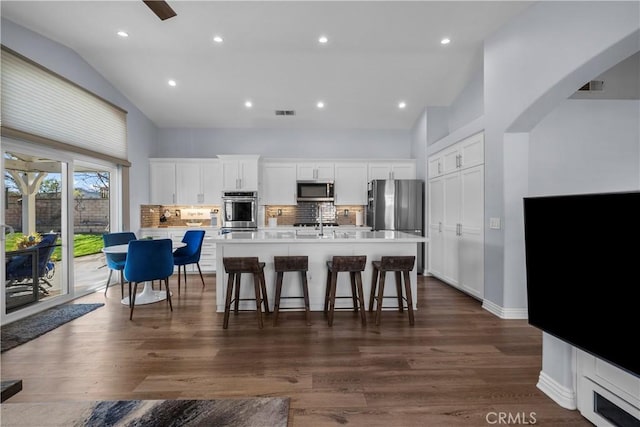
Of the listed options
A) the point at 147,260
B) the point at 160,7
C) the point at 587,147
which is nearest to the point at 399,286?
the point at 587,147

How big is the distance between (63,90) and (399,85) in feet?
16.1

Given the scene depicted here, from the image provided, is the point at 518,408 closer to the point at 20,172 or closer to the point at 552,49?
the point at 552,49

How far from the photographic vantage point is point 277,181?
6.11 metres

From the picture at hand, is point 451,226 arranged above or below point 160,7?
below

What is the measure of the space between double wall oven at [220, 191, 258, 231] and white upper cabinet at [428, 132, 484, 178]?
3.48 metres

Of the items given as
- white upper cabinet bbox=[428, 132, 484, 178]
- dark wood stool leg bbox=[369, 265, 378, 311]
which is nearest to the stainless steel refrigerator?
white upper cabinet bbox=[428, 132, 484, 178]

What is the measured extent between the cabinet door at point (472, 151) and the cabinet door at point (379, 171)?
1898mm

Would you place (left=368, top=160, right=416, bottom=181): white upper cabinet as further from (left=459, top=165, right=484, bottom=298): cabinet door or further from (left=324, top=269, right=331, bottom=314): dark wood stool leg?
(left=324, top=269, right=331, bottom=314): dark wood stool leg

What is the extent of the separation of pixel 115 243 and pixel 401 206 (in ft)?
15.7

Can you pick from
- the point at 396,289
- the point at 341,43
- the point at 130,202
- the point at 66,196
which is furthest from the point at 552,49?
the point at 130,202

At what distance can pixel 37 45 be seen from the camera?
349 cm

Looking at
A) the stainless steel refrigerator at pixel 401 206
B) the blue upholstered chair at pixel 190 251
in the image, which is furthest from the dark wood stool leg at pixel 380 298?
the blue upholstered chair at pixel 190 251

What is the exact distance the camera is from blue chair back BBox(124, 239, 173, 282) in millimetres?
3422

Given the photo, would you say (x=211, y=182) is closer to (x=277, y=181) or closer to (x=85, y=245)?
(x=277, y=181)
